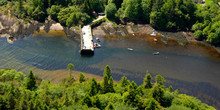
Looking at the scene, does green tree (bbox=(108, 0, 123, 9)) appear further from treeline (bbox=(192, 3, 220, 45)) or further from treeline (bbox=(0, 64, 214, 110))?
treeline (bbox=(0, 64, 214, 110))

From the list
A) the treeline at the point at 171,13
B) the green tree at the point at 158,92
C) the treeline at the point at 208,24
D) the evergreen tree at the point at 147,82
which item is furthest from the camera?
the treeline at the point at 171,13

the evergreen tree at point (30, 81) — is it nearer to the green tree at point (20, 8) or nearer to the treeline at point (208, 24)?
the green tree at point (20, 8)

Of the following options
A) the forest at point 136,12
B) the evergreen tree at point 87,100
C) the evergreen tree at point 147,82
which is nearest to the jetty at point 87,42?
Answer: the forest at point 136,12

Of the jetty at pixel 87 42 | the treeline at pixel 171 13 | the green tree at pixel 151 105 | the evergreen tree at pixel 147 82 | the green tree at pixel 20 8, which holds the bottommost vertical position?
the green tree at pixel 151 105

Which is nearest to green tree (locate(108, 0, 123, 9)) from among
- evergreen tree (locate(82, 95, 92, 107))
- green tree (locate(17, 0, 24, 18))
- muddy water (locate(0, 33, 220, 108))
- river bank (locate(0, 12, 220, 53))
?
river bank (locate(0, 12, 220, 53))

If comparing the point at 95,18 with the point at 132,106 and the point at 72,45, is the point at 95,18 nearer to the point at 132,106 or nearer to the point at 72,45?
the point at 72,45

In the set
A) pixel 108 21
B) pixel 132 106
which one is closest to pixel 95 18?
pixel 108 21
